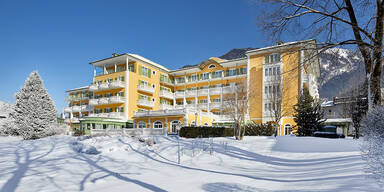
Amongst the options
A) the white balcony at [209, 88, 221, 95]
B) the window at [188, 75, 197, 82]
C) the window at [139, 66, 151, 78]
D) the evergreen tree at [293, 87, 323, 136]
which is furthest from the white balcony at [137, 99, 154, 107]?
the evergreen tree at [293, 87, 323, 136]

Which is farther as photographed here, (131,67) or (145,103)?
(131,67)

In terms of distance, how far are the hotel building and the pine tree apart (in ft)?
23.5

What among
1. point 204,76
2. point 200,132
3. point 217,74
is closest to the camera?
point 200,132

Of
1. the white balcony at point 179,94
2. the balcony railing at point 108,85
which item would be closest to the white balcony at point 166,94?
the white balcony at point 179,94

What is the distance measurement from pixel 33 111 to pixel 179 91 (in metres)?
25.8

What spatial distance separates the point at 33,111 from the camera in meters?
24.4

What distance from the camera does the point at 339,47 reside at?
8.91m

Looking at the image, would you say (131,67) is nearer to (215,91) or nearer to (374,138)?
(215,91)

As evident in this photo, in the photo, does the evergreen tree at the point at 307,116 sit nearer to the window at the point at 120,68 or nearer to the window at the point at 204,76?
the window at the point at 204,76

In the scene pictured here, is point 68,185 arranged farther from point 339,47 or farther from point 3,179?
point 339,47

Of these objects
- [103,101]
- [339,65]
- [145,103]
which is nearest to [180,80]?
[145,103]

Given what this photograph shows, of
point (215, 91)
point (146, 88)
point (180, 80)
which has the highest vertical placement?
Result: point (180, 80)

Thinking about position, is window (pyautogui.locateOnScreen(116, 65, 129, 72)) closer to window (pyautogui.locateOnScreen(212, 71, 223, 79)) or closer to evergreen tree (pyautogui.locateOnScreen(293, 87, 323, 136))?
window (pyautogui.locateOnScreen(212, 71, 223, 79))

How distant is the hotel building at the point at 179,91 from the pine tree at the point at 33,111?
7.16 meters
